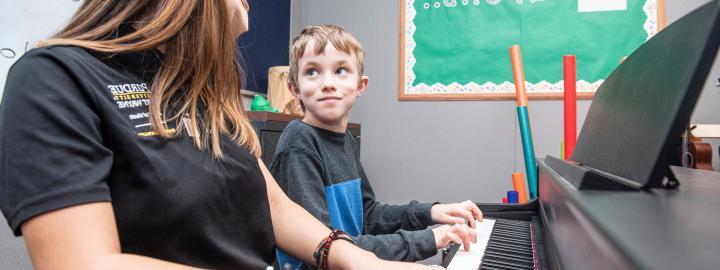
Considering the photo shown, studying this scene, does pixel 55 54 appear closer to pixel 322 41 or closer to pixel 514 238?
pixel 322 41

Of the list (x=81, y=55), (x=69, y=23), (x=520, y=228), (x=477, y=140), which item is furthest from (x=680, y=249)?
(x=477, y=140)

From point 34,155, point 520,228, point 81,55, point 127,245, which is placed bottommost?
point 520,228

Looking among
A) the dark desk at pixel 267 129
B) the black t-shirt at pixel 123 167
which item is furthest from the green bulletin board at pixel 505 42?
the black t-shirt at pixel 123 167

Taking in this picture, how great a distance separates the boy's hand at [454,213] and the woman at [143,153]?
0.45 metres

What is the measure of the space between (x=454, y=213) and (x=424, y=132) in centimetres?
154

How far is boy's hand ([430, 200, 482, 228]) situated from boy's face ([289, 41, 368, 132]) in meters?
0.34

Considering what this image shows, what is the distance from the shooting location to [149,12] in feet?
2.30

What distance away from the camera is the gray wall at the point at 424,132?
2.55 m

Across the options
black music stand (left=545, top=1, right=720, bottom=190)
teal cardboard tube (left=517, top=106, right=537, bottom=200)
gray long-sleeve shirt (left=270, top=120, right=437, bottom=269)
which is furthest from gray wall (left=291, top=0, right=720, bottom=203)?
black music stand (left=545, top=1, right=720, bottom=190)

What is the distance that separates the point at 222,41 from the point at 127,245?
1.27 ft

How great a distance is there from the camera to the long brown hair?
65 cm

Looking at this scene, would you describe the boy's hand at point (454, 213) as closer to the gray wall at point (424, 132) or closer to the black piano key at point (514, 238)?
the black piano key at point (514, 238)

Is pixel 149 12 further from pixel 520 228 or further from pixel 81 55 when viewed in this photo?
pixel 520 228

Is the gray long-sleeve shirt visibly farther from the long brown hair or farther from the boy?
the long brown hair
